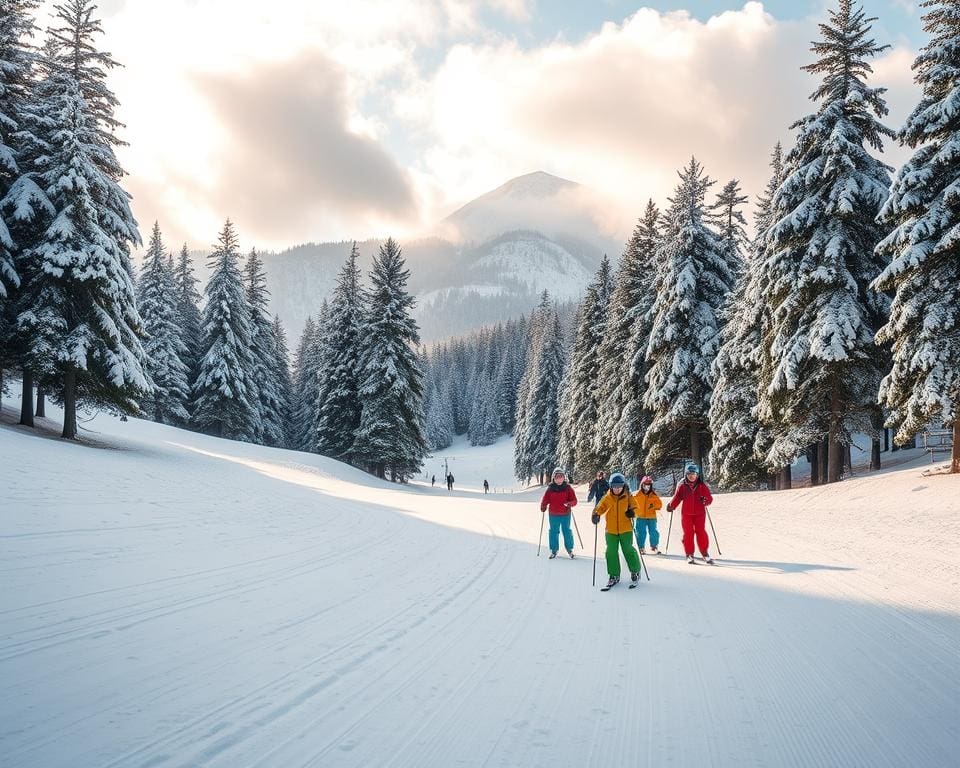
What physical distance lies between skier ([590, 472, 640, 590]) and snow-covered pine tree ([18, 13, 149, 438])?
1587 centimetres

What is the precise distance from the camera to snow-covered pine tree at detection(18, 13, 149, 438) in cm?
1662

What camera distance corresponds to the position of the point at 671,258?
2338 centimetres

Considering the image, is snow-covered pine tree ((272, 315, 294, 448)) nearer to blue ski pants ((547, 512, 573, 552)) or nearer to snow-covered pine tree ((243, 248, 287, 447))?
snow-covered pine tree ((243, 248, 287, 447))

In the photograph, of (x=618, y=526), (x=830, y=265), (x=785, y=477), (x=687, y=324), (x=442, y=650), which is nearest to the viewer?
(x=442, y=650)

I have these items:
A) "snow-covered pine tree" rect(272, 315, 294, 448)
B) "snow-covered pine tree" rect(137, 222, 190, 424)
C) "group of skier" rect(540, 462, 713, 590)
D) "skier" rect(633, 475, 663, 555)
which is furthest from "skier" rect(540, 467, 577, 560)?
"snow-covered pine tree" rect(272, 315, 294, 448)

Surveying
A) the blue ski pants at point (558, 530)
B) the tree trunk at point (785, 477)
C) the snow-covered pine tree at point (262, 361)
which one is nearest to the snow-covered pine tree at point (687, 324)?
the tree trunk at point (785, 477)

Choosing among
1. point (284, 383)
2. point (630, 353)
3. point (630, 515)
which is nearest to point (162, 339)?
point (284, 383)

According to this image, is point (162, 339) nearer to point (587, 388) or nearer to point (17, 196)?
point (17, 196)

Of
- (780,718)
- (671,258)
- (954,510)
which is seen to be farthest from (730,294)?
(780,718)

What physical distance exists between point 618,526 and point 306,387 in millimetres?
46012

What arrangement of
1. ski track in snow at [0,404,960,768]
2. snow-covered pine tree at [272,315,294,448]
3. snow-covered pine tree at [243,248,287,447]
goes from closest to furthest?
ski track in snow at [0,404,960,768]
snow-covered pine tree at [243,248,287,447]
snow-covered pine tree at [272,315,294,448]

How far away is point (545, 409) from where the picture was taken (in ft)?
165

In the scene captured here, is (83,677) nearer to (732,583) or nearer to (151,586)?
(151,586)

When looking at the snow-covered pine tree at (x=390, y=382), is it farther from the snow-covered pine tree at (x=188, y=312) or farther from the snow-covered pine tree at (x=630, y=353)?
the snow-covered pine tree at (x=188, y=312)
